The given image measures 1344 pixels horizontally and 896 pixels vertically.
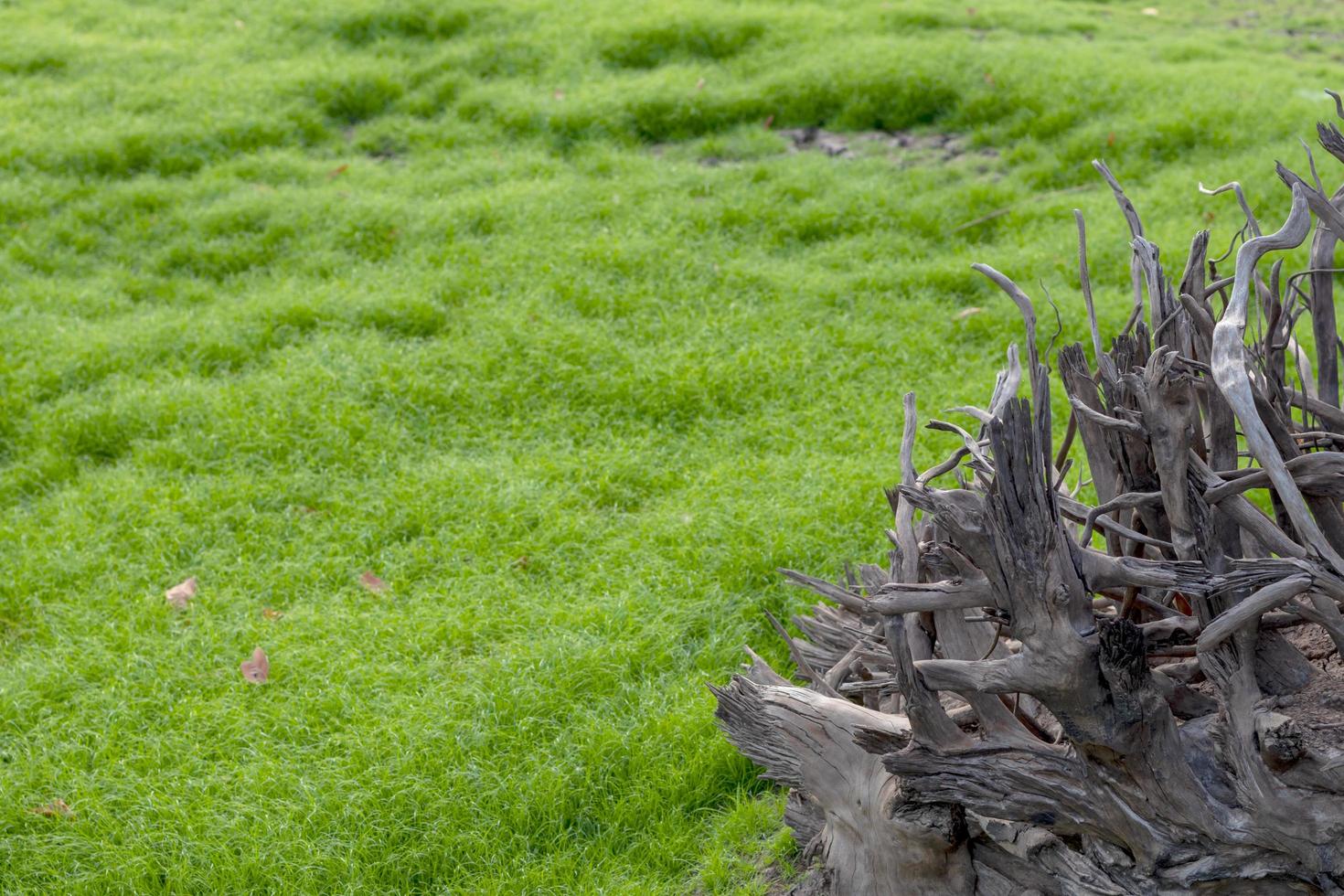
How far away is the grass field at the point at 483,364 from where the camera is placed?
3.42 metres

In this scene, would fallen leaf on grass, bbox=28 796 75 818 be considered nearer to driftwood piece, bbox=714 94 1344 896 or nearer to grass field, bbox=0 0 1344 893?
grass field, bbox=0 0 1344 893

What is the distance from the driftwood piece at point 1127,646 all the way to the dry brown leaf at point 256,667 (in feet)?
6.28

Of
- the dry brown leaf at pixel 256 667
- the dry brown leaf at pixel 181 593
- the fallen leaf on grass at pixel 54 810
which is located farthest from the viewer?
the dry brown leaf at pixel 181 593

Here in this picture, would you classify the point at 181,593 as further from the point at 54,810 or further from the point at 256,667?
the point at 54,810

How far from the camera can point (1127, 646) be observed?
2.14 metres

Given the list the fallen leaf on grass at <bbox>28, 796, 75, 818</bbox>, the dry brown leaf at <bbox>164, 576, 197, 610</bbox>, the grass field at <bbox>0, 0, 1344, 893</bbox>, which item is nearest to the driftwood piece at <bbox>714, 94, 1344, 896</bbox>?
the grass field at <bbox>0, 0, 1344, 893</bbox>

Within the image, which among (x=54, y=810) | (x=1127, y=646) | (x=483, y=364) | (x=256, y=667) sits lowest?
(x=54, y=810)

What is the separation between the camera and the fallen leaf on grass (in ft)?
11.0

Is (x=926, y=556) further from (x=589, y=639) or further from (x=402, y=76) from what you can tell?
(x=402, y=76)

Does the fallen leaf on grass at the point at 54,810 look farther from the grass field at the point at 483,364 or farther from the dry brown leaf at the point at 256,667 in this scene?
the dry brown leaf at the point at 256,667

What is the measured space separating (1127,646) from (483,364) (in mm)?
3845

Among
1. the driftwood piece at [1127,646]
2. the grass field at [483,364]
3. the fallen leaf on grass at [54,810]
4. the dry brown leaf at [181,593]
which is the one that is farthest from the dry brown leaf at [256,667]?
the driftwood piece at [1127,646]

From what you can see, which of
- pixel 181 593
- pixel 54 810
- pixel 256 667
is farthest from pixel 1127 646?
pixel 181 593

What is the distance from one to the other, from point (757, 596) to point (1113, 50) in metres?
6.60
